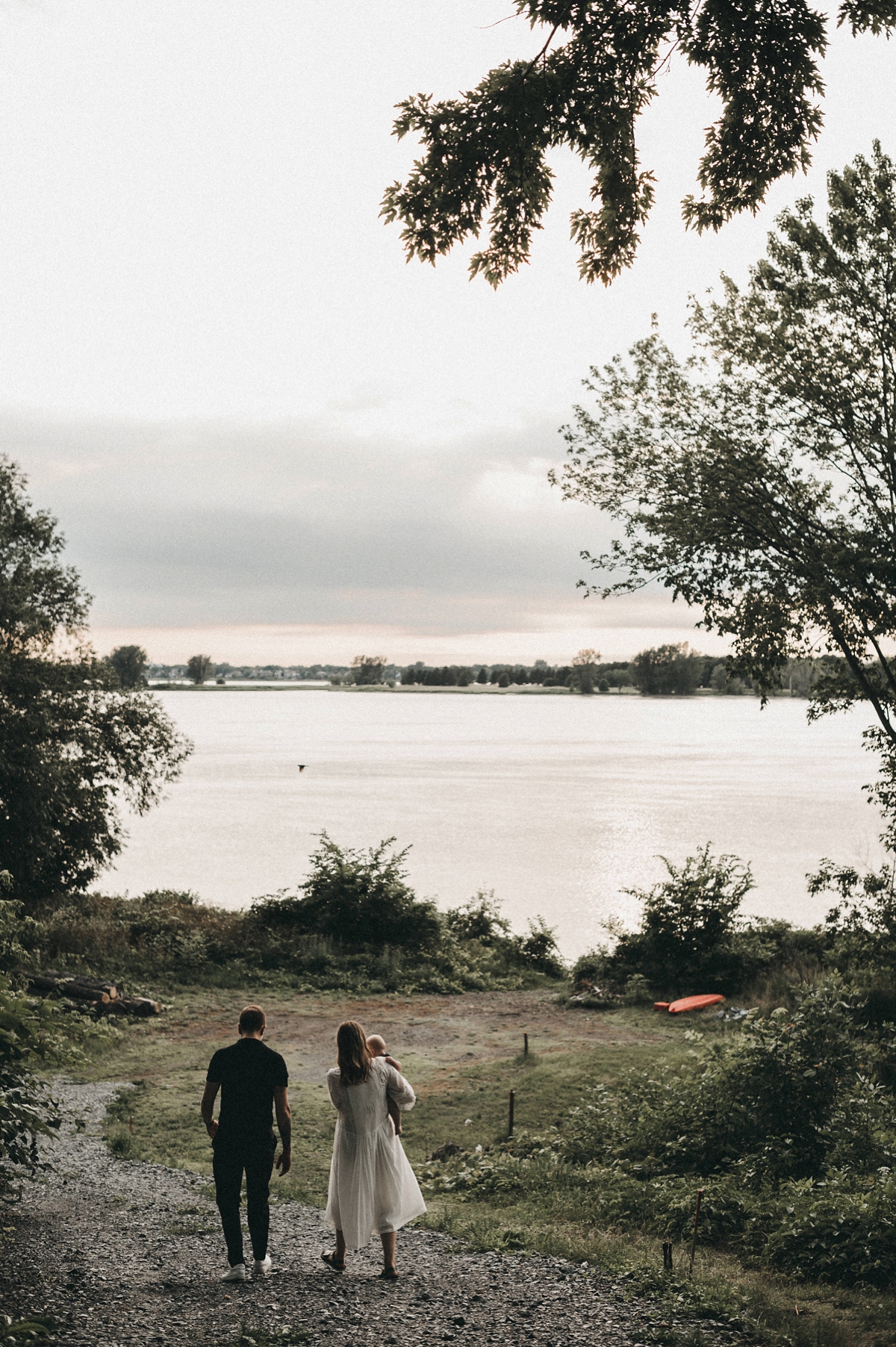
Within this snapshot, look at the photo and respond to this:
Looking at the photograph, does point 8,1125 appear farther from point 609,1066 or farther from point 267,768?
point 267,768

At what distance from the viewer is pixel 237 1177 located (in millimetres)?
6566

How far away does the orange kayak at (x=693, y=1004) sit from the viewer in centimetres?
1827

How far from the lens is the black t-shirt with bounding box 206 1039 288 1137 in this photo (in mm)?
6547

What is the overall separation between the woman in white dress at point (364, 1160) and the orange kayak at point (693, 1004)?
1213 centimetres

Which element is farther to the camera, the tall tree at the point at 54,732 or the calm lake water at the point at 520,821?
the calm lake water at the point at 520,821

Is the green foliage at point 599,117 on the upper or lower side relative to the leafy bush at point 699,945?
upper

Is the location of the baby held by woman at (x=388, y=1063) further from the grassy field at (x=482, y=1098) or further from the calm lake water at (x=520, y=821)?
the calm lake water at (x=520, y=821)

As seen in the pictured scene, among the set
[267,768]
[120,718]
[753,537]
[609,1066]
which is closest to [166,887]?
[120,718]

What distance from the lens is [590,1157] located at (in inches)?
402

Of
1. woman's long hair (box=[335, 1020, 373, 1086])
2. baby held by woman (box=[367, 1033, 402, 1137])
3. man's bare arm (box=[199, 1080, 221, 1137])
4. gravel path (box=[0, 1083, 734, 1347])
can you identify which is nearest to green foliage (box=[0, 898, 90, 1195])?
gravel path (box=[0, 1083, 734, 1347])

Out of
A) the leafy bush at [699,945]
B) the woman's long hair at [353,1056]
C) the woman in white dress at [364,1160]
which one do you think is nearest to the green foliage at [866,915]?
the leafy bush at [699,945]

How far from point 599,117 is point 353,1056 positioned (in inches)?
270

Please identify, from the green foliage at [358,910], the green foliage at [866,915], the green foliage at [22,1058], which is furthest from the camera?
the green foliage at [358,910]

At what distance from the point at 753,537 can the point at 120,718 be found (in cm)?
1806
